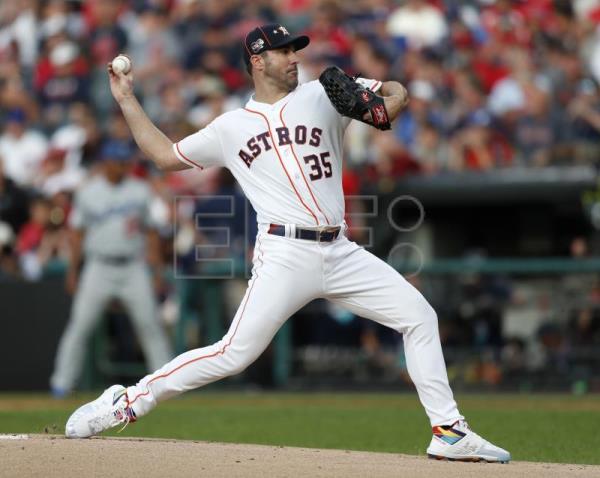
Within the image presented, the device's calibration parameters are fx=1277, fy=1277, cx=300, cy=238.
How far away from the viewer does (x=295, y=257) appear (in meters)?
6.20

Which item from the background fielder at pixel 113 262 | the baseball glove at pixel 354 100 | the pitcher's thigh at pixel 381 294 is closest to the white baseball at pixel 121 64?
the baseball glove at pixel 354 100

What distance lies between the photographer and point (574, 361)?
1228 centimetres

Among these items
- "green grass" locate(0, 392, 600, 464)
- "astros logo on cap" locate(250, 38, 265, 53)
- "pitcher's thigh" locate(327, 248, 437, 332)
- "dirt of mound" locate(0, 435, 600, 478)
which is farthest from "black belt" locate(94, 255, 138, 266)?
"pitcher's thigh" locate(327, 248, 437, 332)

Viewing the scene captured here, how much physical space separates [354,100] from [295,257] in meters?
0.81

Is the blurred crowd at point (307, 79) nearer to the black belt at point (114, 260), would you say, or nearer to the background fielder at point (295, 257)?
the black belt at point (114, 260)

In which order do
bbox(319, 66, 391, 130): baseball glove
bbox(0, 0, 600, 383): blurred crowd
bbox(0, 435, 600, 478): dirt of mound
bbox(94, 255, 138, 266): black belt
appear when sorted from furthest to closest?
bbox(0, 0, 600, 383): blurred crowd
bbox(94, 255, 138, 266): black belt
bbox(319, 66, 391, 130): baseball glove
bbox(0, 435, 600, 478): dirt of mound

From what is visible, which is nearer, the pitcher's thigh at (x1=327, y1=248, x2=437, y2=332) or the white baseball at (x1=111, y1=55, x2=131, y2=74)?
the pitcher's thigh at (x1=327, y1=248, x2=437, y2=332)

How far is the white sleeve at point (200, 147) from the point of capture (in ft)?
21.1

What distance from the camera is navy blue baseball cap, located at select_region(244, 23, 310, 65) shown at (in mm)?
6398

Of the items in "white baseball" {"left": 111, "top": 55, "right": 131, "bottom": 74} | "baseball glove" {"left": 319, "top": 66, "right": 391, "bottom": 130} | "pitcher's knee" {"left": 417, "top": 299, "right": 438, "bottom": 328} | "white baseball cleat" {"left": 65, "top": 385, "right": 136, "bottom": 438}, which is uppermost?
"white baseball" {"left": 111, "top": 55, "right": 131, "bottom": 74}

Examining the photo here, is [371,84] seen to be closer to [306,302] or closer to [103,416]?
[306,302]

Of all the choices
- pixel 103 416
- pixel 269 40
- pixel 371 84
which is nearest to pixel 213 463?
pixel 103 416

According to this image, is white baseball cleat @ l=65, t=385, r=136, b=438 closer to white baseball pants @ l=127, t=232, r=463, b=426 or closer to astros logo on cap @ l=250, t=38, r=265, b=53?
white baseball pants @ l=127, t=232, r=463, b=426

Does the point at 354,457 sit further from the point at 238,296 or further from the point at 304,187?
the point at 238,296
